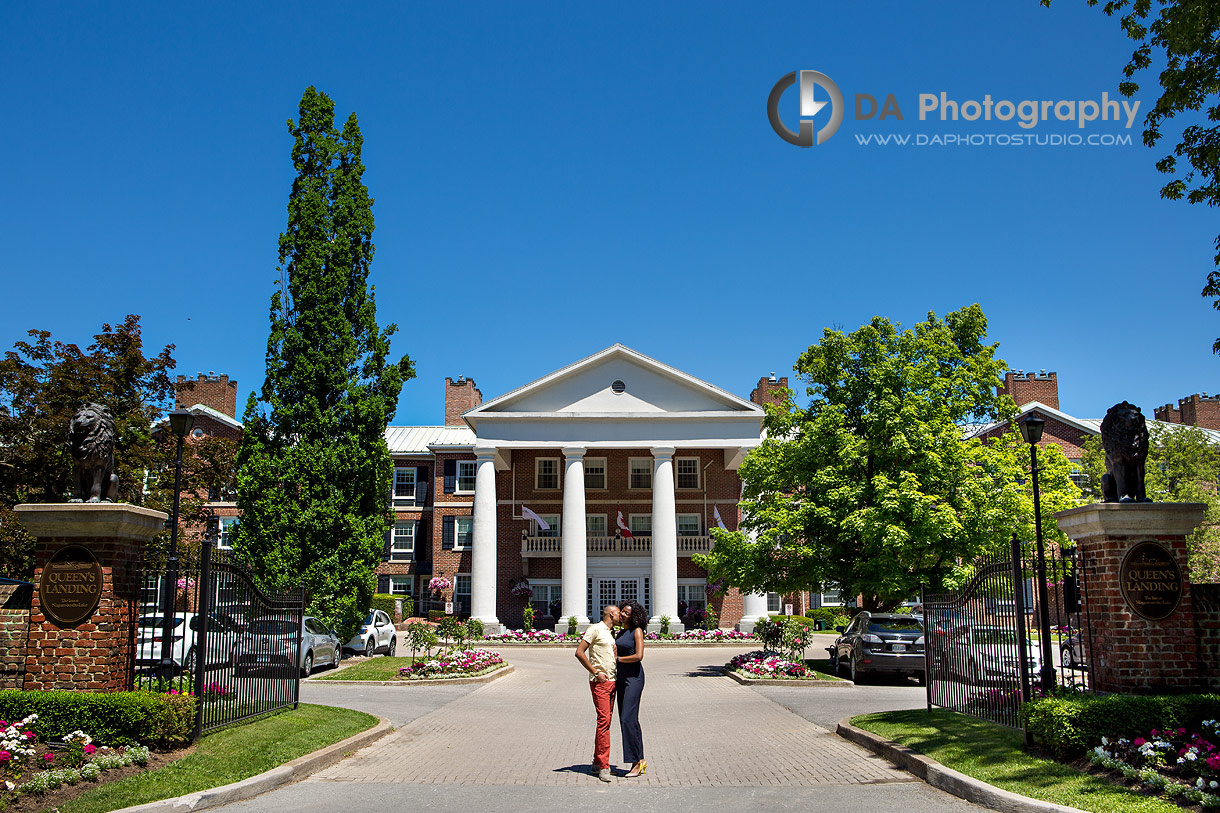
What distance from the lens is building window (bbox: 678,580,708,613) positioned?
45.4m

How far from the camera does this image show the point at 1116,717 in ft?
29.7

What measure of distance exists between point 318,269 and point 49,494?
9176 millimetres

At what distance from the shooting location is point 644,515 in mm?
47156

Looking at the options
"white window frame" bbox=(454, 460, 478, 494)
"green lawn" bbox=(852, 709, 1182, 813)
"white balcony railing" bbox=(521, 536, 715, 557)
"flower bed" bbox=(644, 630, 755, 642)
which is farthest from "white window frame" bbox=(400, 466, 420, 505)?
"green lawn" bbox=(852, 709, 1182, 813)

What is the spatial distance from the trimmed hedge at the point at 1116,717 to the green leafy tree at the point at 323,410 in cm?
2059

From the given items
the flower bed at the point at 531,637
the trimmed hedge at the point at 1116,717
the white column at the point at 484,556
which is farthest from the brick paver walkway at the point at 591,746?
the white column at the point at 484,556

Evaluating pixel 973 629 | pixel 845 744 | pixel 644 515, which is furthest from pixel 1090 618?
pixel 644 515

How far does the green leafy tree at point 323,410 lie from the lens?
2612 cm

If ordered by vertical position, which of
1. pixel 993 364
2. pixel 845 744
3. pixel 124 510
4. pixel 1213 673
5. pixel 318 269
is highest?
pixel 318 269

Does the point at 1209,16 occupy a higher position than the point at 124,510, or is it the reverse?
the point at 1209,16

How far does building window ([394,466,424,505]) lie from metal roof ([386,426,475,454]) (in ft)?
3.76

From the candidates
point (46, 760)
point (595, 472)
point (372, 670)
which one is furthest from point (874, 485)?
point (595, 472)

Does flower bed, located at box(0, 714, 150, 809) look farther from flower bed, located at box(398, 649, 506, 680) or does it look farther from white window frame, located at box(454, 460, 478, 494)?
white window frame, located at box(454, 460, 478, 494)

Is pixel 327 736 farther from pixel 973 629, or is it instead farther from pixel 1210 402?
pixel 1210 402
